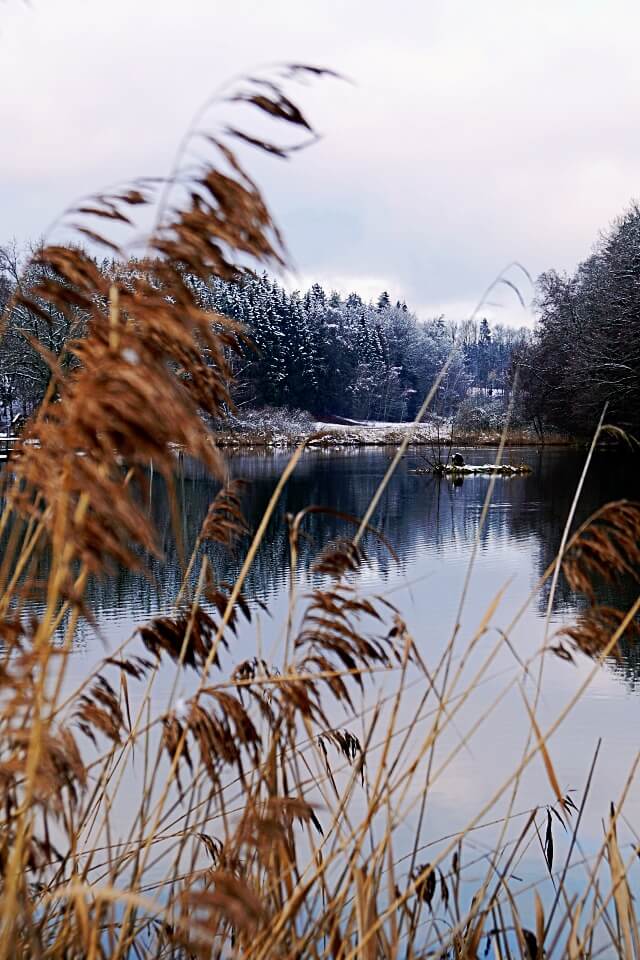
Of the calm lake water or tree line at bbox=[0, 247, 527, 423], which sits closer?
the calm lake water

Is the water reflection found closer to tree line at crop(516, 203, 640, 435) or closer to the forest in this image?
the forest

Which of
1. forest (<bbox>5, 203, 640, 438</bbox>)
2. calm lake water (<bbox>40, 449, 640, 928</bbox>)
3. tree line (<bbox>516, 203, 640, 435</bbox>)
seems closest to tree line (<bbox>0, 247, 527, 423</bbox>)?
forest (<bbox>5, 203, 640, 438</bbox>)

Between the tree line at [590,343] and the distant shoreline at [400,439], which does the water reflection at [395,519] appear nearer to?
the tree line at [590,343]

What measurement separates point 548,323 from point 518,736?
43.0 metres

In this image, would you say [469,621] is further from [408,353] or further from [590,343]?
[408,353]

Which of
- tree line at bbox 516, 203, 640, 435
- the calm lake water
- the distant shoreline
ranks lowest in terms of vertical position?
the calm lake water

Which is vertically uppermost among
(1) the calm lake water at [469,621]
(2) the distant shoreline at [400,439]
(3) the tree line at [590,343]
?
(3) the tree line at [590,343]

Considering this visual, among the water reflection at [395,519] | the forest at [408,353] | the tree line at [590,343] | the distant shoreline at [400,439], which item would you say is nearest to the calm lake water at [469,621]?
the water reflection at [395,519]

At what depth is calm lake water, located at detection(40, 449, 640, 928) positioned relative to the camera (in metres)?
4.47

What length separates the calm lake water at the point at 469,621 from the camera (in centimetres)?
447

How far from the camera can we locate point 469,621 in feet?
28.0

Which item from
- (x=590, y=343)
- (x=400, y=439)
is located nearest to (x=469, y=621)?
(x=590, y=343)

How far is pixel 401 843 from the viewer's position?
158 inches

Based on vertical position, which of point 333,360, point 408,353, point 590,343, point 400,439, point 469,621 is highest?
point 408,353
